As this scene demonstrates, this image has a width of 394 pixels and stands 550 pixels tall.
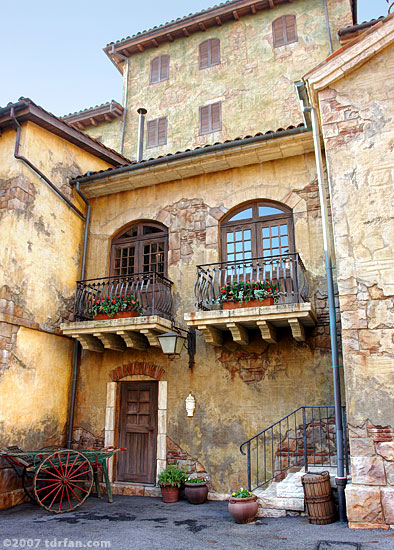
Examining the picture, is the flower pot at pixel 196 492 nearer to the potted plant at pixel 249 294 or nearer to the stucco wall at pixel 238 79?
the potted plant at pixel 249 294

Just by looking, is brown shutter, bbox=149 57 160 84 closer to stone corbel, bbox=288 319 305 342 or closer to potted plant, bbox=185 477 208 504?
stone corbel, bbox=288 319 305 342

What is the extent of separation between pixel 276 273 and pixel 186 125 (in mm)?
7392

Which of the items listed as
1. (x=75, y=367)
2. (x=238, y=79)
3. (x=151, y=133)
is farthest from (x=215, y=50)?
(x=75, y=367)

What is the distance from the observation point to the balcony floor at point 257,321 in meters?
7.70

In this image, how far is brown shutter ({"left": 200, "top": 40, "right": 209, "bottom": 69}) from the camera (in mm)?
14109

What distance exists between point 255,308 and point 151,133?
28.4 ft

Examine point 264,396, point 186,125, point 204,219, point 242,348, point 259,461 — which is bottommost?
point 259,461

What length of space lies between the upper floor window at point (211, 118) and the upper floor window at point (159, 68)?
2137mm

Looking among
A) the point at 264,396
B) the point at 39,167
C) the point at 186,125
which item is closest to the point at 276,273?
the point at 264,396

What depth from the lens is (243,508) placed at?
641cm

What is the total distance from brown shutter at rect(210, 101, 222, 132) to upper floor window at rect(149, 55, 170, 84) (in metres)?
2.31

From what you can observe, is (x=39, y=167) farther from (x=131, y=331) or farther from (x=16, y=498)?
(x=16, y=498)

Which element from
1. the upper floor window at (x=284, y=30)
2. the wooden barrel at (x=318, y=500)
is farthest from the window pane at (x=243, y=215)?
the upper floor window at (x=284, y=30)

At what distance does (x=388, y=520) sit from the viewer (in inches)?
222
